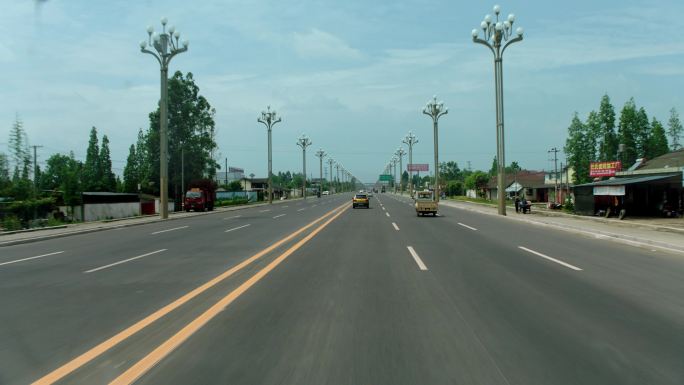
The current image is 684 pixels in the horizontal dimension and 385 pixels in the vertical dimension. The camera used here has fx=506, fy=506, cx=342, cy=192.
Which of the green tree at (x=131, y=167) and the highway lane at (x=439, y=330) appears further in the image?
the green tree at (x=131, y=167)

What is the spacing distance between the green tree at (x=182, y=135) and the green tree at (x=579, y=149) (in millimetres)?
52613

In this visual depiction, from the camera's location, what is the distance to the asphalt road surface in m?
4.64

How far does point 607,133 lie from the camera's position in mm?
73250

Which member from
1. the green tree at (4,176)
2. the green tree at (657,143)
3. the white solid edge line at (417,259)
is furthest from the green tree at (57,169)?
the green tree at (657,143)

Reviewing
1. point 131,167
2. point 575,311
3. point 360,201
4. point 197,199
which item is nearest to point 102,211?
point 197,199

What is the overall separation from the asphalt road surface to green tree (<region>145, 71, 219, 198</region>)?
5446cm

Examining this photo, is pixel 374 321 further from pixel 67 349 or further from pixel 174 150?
pixel 174 150

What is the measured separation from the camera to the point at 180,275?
9.97 m

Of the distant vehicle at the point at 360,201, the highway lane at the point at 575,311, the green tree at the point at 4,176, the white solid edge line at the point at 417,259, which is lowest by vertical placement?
the highway lane at the point at 575,311

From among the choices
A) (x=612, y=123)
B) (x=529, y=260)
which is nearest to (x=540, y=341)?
(x=529, y=260)

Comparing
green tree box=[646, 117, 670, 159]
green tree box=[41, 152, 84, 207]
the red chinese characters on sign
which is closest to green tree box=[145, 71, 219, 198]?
green tree box=[41, 152, 84, 207]

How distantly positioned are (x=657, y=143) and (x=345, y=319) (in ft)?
260

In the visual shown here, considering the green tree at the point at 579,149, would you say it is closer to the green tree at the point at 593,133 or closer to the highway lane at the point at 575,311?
the green tree at the point at 593,133

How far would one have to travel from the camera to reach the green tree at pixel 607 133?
72.9 meters
